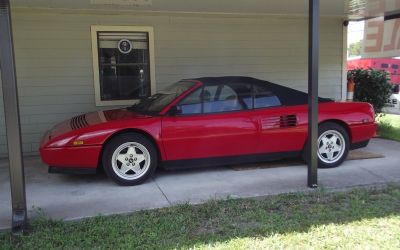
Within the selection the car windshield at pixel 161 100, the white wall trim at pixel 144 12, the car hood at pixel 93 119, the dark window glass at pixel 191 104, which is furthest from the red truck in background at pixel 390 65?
the car hood at pixel 93 119

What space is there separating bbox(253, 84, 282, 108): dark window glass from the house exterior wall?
8.88ft

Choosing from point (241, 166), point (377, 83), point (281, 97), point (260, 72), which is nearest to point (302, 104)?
point (281, 97)

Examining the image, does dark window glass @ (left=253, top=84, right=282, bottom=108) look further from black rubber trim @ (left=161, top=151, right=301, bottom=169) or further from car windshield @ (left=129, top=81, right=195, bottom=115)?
car windshield @ (left=129, top=81, right=195, bottom=115)

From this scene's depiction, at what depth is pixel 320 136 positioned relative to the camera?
6.20 metres

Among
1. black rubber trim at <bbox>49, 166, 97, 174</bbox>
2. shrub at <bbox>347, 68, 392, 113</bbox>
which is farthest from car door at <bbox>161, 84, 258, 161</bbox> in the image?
shrub at <bbox>347, 68, 392, 113</bbox>

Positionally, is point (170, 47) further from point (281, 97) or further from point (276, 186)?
point (276, 186)

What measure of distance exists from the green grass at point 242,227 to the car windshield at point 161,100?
173 cm

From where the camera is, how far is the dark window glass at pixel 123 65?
26.4ft

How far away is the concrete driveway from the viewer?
4738 mm

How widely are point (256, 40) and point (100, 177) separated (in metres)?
4.66

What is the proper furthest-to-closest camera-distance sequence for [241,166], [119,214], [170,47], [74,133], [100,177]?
1. [170,47]
2. [241,166]
3. [100,177]
4. [74,133]
5. [119,214]

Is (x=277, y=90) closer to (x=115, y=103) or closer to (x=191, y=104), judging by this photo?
(x=191, y=104)

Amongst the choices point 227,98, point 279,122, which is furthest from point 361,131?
point 227,98

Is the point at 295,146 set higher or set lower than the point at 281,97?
lower
